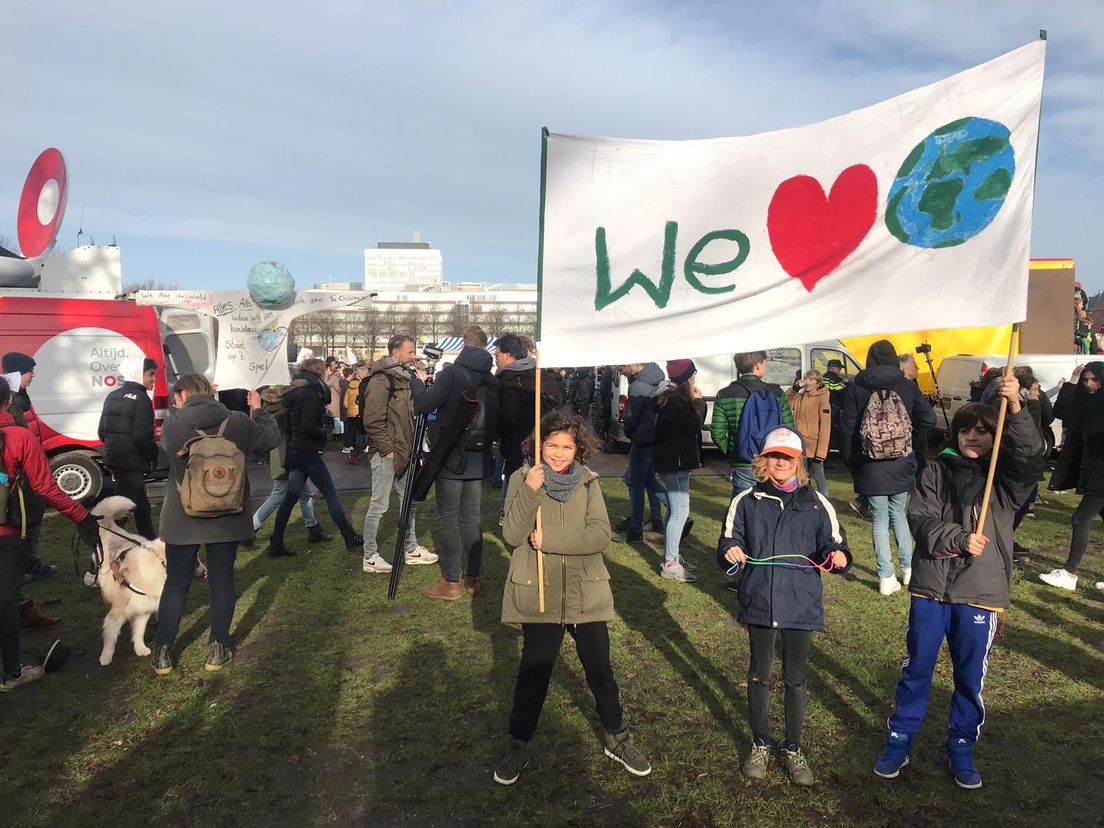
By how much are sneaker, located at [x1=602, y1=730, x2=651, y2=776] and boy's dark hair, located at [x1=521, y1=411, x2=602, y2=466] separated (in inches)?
51.0

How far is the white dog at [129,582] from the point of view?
14.9ft

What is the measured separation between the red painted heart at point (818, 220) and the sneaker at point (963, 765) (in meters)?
2.17

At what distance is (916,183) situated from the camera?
10.9ft

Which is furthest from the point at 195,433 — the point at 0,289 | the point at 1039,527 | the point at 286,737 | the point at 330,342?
the point at 330,342

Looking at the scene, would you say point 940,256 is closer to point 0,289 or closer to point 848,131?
point 848,131

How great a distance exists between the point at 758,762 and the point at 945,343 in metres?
14.2

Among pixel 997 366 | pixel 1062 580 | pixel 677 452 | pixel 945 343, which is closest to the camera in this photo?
pixel 1062 580

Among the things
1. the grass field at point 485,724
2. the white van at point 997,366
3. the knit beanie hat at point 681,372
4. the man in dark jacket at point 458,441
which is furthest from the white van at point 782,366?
the man in dark jacket at point 458,441

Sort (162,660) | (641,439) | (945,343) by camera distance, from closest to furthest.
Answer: (162,660) → (641,439) → (945,343)

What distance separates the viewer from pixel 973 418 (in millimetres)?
3209

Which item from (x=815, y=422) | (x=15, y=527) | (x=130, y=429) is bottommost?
(x=15, y=527)

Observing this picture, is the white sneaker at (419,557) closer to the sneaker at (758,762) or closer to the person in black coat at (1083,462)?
the sneaker at (758,762)

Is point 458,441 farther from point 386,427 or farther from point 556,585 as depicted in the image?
point 556,585

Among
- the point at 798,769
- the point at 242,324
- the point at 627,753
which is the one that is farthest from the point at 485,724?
the point at 242,324
